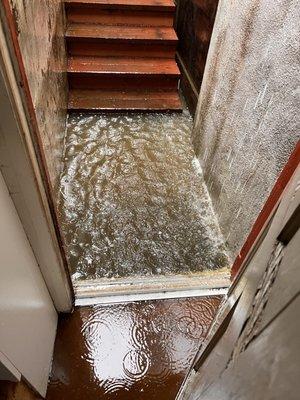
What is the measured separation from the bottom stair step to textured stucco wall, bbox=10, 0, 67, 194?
307 millimetres

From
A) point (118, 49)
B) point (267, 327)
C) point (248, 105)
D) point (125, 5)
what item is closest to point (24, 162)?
point (267, 327)

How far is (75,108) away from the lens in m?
3.80

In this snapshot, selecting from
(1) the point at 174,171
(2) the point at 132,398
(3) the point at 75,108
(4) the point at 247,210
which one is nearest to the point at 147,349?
(2) the point at 132,398

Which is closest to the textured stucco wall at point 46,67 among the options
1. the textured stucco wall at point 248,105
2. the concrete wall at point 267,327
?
the textured stucco wall at point 248,105

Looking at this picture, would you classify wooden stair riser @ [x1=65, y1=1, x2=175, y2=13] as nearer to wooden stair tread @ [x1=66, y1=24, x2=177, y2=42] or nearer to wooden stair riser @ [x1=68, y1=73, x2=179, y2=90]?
wooden stair tread @ [x1=66, y1=24, x2=177, y2=42]

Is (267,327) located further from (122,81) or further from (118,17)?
(118,17)

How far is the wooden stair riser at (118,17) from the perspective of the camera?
398 cm

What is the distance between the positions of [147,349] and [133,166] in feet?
6.28

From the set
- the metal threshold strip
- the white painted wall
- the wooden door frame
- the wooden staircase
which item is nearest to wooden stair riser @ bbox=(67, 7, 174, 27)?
the wooden staircase

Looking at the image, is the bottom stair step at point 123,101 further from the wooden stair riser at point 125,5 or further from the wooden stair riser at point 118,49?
the wooden stair riser at point 125,5

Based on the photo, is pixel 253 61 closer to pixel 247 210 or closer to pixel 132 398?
pixel 247 210

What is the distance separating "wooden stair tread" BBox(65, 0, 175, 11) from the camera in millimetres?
3881

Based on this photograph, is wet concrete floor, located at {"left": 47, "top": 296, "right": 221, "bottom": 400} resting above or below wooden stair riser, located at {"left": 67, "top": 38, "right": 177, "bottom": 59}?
below

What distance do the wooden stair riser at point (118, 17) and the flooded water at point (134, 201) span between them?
1245 mm
